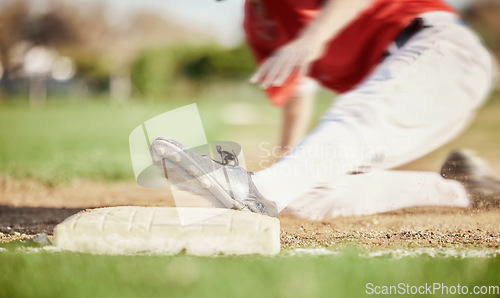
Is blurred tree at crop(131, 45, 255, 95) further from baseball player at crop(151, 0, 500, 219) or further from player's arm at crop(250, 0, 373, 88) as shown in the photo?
player's arm at crop(250, 0, 373, 88)

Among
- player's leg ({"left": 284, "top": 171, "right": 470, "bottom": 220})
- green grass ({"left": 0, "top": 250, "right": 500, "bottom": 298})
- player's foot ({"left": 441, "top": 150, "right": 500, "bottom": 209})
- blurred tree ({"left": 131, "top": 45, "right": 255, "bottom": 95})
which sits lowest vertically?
blurred tree ({"left": 131, "top": 45, "right": 255, "bottom": 95})

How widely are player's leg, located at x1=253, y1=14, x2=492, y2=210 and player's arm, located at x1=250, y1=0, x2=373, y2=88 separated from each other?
19cm

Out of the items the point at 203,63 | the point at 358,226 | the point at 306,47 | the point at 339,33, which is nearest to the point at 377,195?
the point at 358,226

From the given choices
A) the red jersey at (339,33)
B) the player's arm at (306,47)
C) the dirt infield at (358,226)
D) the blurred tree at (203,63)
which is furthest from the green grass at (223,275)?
the blurred tree at (203,63)

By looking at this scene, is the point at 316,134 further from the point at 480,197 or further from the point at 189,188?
the point at 480,197

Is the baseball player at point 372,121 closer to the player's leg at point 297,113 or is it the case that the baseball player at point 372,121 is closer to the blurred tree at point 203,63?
the player's leg at point 297,113

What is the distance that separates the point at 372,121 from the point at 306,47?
30cm

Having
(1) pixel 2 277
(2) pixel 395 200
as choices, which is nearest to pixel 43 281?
(1) pixel 2 277

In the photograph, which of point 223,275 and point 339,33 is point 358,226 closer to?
point 223,275

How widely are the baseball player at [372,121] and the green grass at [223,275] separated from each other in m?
0.27

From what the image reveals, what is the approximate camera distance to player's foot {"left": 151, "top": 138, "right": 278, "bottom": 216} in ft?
4.20

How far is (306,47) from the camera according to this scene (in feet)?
4.89

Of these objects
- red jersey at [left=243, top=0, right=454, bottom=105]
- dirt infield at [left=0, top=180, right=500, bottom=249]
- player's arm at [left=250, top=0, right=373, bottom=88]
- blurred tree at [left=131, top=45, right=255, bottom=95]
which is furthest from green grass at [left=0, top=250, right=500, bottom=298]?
blurred tree at [left=131, top=45, right=255, bottom=95]

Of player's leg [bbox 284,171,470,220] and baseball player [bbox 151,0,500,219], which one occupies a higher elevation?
baseball player [bbox 151,0,500,219]
